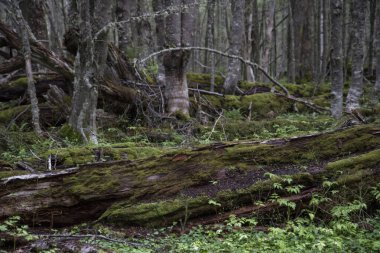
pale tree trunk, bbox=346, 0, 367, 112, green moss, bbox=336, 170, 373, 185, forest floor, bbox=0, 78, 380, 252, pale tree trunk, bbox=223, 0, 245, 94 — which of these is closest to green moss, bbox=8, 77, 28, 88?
forest floor, bbox=0, 78, 380, 252

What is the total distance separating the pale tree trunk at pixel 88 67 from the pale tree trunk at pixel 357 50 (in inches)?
285

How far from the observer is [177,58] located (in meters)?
10.3

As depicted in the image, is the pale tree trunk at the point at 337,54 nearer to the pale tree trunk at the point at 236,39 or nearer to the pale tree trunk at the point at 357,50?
the pale tree trunk at the point at 357,50

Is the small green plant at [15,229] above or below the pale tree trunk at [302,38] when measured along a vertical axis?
below

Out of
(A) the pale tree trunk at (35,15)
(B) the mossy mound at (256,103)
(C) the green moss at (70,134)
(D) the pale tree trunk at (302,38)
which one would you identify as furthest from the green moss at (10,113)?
(D) the pale tree trunk at (302,38)

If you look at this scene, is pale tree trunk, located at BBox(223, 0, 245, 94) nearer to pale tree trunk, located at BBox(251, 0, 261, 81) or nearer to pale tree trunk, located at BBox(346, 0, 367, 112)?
pale tree trunk, located at BBox(346, 0, 367, 112)

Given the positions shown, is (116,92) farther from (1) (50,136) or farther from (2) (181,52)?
(1) (50,136)

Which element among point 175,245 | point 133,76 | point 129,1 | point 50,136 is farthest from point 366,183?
point 129,1

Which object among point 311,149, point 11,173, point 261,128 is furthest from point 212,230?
point 261,128

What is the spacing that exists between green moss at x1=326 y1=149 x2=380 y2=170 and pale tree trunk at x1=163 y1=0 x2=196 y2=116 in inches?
221

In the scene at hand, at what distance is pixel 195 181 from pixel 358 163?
2.60 m

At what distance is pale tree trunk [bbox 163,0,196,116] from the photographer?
1020 cm

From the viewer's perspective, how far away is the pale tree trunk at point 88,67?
777cm

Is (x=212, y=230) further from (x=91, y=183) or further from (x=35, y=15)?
(x=35, y=15)
